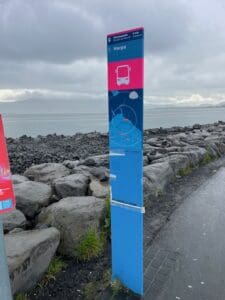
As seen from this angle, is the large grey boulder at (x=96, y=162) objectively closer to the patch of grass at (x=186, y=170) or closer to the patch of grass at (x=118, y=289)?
the patch of grass at (x=186, y=170)

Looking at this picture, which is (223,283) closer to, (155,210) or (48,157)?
(155,210)

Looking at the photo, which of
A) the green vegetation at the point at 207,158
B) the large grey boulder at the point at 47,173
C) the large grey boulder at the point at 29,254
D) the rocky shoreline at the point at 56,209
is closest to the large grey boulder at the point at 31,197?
the rocky shoreline at the point at 56,209

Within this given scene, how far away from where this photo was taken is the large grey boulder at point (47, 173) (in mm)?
6746

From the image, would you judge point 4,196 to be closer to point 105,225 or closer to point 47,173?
point 105,225

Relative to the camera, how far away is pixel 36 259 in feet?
11.4

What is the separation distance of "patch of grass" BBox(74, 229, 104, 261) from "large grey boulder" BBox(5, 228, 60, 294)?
1.23 feet

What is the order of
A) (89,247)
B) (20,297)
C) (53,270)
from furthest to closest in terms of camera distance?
(89,247), (53,270), (20,297)

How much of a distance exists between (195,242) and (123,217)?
5.58ft

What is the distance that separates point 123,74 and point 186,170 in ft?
19.1

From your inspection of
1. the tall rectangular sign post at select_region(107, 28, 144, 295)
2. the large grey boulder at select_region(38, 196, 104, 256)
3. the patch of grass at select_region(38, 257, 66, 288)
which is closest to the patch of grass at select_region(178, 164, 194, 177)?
the large grey boulder at select_region(38, 196, 104, 256)

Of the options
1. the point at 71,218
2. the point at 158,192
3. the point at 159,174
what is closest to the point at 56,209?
the point at 71,218

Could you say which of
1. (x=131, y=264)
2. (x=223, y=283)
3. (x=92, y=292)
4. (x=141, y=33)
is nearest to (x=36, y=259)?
(x=92, y=292)

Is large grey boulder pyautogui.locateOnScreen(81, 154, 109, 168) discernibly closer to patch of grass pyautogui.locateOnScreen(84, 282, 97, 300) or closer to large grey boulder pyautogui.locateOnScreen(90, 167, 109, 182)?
large grey boulder pyautogui.locateOnScreen(90, 167, 109, 182)

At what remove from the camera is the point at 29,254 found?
3383 mm
